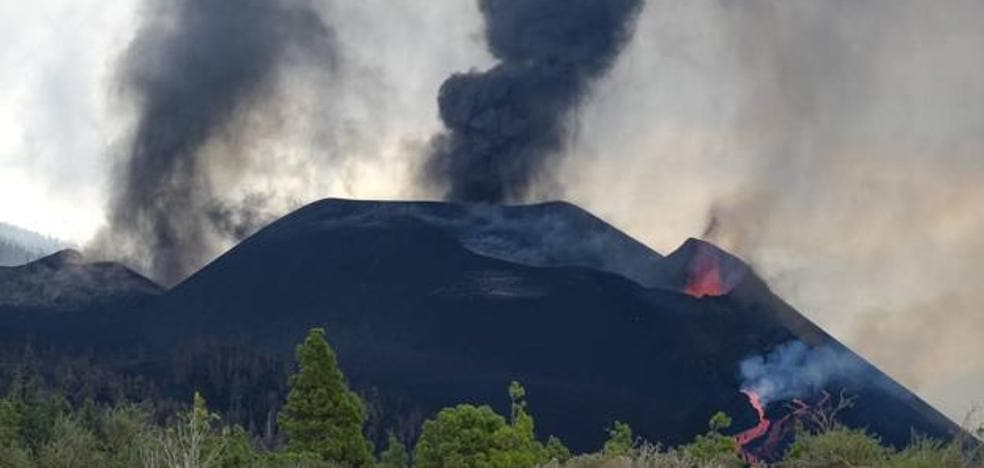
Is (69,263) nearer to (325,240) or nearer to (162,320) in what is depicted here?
(162,320)

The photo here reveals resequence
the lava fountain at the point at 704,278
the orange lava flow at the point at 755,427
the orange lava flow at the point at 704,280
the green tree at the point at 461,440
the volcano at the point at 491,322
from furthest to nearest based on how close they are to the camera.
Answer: the lava fountain at the point at 704,278, the orange lava flow at the point at 704,280, the volcano at the point at 491,322, the orange lava flow at the point at 755,427, the green tree at the point at 461,440

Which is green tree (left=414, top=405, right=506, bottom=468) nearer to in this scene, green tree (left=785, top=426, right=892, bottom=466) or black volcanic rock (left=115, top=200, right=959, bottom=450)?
green tree (left=785, top=426, right=892, bottom=466)

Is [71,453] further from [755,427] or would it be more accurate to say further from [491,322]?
[491,322]

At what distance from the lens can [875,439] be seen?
67.1 ft

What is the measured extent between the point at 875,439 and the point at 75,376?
112 m

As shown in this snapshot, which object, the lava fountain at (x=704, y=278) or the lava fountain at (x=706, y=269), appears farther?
the lava fountain at (x=706, y=269)

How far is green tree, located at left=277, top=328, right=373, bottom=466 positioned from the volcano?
6742 cm

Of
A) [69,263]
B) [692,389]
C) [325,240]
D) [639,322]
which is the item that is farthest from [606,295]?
[69,263]

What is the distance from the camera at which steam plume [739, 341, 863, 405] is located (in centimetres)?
12462

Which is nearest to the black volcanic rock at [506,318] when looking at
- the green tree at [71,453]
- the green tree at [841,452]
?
the green tree at [71,453]

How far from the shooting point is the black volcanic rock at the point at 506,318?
12375cm

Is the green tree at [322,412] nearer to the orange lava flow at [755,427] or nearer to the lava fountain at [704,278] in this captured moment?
the orange lava flow at [755,427]

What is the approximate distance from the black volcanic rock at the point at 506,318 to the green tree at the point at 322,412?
71621 mm

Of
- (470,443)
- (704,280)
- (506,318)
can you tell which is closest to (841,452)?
(470,443)
